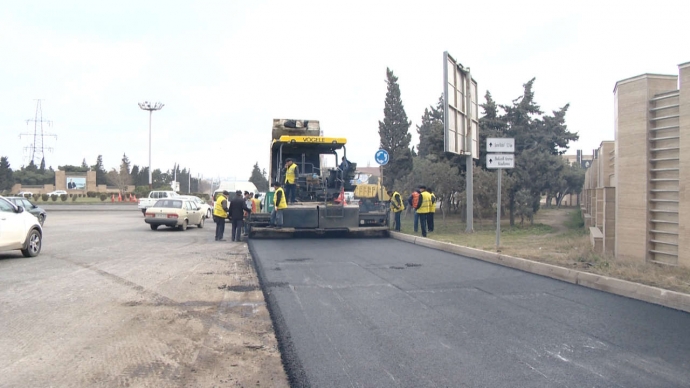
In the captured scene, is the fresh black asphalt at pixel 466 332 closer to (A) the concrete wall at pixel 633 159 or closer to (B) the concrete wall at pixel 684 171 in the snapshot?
(B) the concrete wall at pixel 684 171

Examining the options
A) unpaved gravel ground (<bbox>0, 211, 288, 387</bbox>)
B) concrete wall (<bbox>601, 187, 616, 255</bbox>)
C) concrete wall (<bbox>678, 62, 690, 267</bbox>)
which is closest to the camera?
unpaved gravel ground (<bbox>0, 211, 288, 387</bbox>)

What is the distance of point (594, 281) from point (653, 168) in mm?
2771

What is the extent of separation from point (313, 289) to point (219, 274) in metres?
2.77

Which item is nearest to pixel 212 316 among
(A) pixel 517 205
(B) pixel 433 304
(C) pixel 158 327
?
(C) pixel 158 327

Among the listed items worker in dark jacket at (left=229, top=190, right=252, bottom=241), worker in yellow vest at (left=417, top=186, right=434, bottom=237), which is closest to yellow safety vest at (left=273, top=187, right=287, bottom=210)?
worker in dark jacket at (left=229, top=190, right=252, bottom=241)

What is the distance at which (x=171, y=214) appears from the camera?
21.9 metres

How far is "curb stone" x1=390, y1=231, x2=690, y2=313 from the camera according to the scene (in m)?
6.96

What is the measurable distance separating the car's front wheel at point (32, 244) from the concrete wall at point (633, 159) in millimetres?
12122

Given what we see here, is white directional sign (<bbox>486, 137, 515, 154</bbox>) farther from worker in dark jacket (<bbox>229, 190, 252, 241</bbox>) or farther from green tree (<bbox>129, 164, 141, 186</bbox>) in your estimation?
green tree (<bbox>129, 164, 141, 186</bbox>)

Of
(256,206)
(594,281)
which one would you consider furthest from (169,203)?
(594,281)

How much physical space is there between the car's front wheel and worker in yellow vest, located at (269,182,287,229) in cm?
623

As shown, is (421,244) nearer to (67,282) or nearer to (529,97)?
(67,282)

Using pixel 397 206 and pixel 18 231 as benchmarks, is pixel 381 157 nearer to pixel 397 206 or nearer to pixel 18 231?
pixel 397 206

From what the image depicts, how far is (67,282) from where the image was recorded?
29.7 feet
